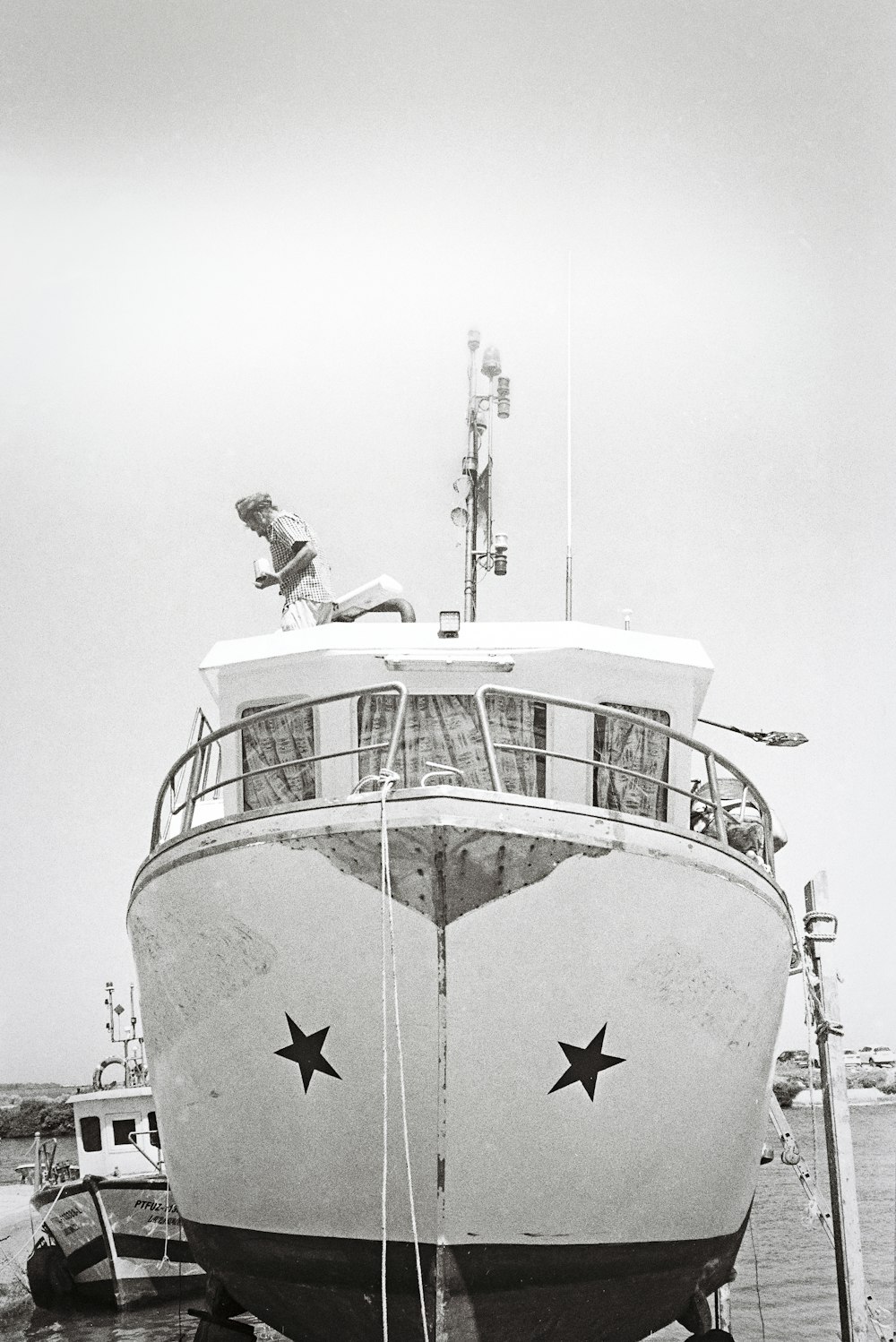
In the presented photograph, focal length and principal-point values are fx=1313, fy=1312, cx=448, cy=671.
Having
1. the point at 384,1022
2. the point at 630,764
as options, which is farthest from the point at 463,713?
the point at 384,1022

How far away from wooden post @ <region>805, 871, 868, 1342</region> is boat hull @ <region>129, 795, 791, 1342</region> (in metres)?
2.65

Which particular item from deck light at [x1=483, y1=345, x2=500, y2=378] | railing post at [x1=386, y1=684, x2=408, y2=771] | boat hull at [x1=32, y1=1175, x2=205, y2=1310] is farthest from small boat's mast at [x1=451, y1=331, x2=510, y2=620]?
boat hull at [x1=32, y1=1175, x2=205, y2=1310]

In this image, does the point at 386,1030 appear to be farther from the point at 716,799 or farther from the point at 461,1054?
the point at 716,799

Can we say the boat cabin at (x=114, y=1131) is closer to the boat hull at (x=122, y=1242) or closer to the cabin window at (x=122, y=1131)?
the cabin window at (x=122, y=1131)

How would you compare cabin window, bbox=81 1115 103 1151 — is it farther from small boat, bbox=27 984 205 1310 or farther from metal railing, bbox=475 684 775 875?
metal railing, bbox=475 684 775 875

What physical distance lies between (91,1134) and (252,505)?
39.8 feet

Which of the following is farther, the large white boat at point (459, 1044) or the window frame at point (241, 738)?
the window frame at point (241, 738)

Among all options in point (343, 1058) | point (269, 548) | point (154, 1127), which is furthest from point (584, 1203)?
point (154, 1127)

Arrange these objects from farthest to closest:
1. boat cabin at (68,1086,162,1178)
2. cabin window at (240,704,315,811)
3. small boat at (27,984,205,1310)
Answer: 1. boat cabin at (68,1086,162,1178)
2. small boat at (27,984,205,1310)
3. cabin window at (240,704,315,811)

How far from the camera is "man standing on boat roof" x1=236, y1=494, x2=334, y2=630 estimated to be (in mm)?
11664

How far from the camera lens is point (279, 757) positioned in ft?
31.3

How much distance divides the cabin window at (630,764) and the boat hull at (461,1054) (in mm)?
1213

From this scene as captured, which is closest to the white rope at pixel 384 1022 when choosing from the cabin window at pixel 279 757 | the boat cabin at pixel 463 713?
the boat cabin at pixel 463 713

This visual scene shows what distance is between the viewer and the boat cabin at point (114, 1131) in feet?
64.4
